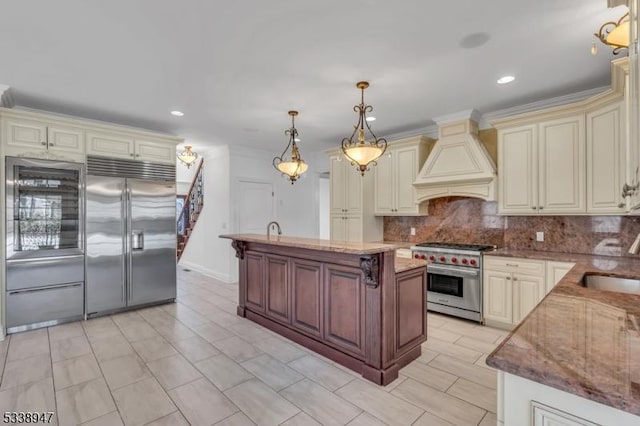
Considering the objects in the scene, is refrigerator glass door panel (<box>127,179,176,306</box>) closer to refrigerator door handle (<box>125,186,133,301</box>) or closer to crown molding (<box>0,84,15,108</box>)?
refrigerator door handle (<box>125,186,133,301</box>)

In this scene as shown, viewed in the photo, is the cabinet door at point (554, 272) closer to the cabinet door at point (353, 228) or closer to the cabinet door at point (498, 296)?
the cabinet door at point (498, 296)

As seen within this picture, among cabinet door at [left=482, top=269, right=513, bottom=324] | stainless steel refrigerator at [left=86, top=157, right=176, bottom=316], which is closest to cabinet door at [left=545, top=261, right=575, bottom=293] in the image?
cabinet door at [left=482, top=269, right=513, bottom=324]

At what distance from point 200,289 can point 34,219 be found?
265 centimetres

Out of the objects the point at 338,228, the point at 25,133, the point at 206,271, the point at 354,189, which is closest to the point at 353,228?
the point at 338,228

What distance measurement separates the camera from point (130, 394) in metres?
2.44

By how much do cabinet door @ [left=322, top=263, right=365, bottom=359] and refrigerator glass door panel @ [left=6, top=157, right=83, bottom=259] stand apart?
341cm

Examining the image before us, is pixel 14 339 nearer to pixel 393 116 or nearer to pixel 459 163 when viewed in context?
pixel 393 116

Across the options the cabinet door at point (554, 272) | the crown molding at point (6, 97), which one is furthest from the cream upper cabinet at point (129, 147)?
the cabinet door at point (554, 272)

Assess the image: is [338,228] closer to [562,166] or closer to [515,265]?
[515,265]

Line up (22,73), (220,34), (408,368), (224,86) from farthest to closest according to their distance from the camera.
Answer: (224,86), (22,73), (408,368), (220,34)

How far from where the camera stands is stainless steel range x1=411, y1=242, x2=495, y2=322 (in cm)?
389

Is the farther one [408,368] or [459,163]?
[459,163]

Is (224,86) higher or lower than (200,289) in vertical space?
higher

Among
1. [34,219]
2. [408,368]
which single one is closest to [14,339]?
[34,219]
